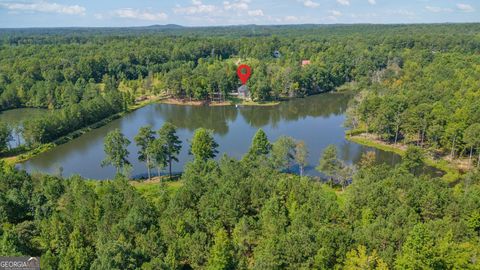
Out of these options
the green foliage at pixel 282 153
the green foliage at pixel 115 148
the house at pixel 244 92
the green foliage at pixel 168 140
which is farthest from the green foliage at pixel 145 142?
the house at pixel 244 92

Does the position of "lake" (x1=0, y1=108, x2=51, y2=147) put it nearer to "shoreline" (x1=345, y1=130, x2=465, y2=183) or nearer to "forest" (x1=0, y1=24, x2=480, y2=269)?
"forest" (x1=0, y1=24, x2=480, y2=269)

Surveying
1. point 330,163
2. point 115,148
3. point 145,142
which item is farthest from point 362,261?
point 115,148

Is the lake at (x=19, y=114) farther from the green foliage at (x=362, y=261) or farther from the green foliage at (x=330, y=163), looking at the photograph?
the green foliage at (x=362, y=261)

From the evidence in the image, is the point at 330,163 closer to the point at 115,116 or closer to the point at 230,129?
the point at 230,129

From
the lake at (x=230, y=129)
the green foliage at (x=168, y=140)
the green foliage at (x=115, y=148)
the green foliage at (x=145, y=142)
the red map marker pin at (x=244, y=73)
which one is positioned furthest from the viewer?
the red map marker pin at (x=244, y=73)

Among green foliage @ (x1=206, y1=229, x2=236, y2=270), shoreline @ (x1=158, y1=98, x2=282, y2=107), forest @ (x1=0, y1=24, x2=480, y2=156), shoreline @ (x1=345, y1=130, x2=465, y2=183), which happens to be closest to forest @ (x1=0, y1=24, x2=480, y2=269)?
green foliage @ (x1=206, y1=229, x2=236, y2=270)
